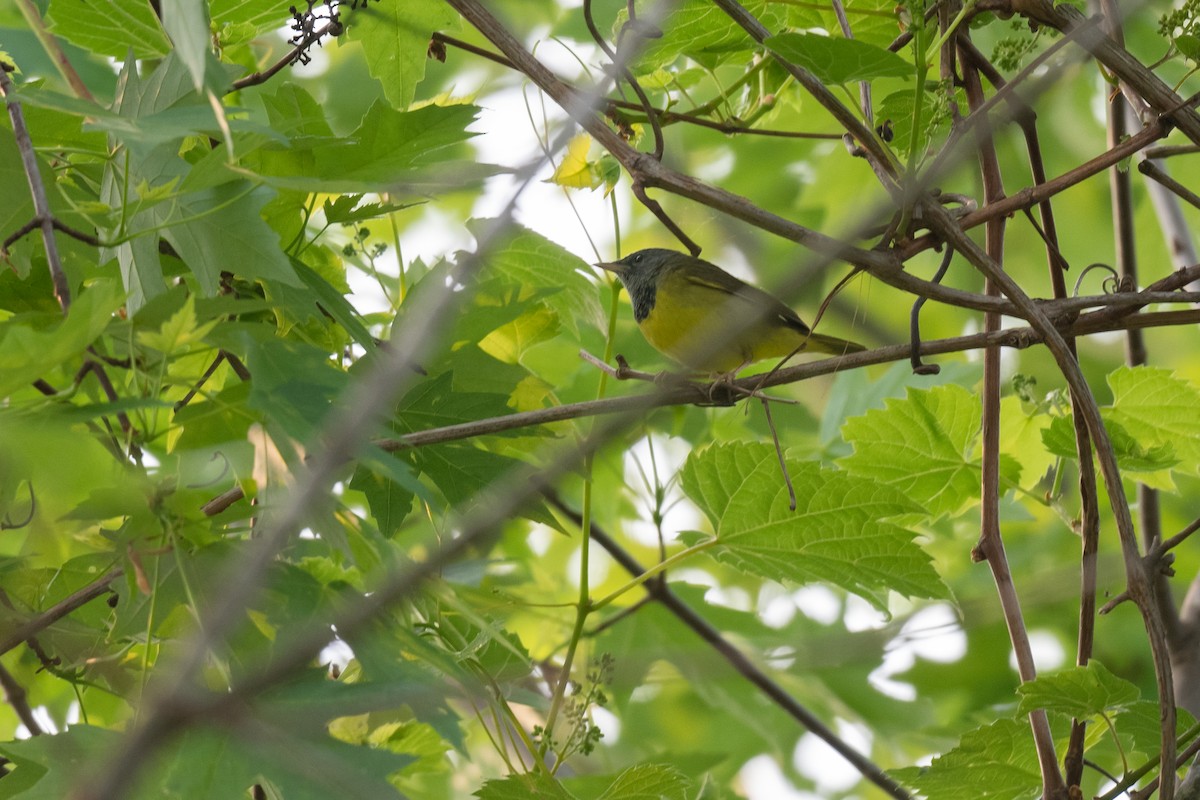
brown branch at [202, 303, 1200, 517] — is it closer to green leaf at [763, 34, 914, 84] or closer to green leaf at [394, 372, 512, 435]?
green leaf at [394, 372, 512, 435]

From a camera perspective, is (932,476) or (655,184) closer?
(655,184)

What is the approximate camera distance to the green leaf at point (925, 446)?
7.34 feet

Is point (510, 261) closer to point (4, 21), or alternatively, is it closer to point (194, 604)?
point (194, 604)

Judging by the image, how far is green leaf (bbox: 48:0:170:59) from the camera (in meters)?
1.82

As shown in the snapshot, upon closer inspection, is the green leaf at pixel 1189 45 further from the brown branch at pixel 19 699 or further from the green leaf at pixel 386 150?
the brown branch at pixel 19 699

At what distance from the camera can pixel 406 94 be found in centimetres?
209

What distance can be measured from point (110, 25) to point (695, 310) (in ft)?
7.68

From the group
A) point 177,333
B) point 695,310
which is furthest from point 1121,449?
point 695,310

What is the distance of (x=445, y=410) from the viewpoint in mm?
1856

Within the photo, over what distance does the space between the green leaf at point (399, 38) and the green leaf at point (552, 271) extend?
1.32ft

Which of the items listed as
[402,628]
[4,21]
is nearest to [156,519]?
[402,628]

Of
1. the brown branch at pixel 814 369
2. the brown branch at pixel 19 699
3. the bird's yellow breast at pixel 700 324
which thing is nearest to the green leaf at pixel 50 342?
the brown branch at pixel 814 369

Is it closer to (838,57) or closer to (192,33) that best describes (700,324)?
(838,57)

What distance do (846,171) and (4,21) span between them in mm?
2901
